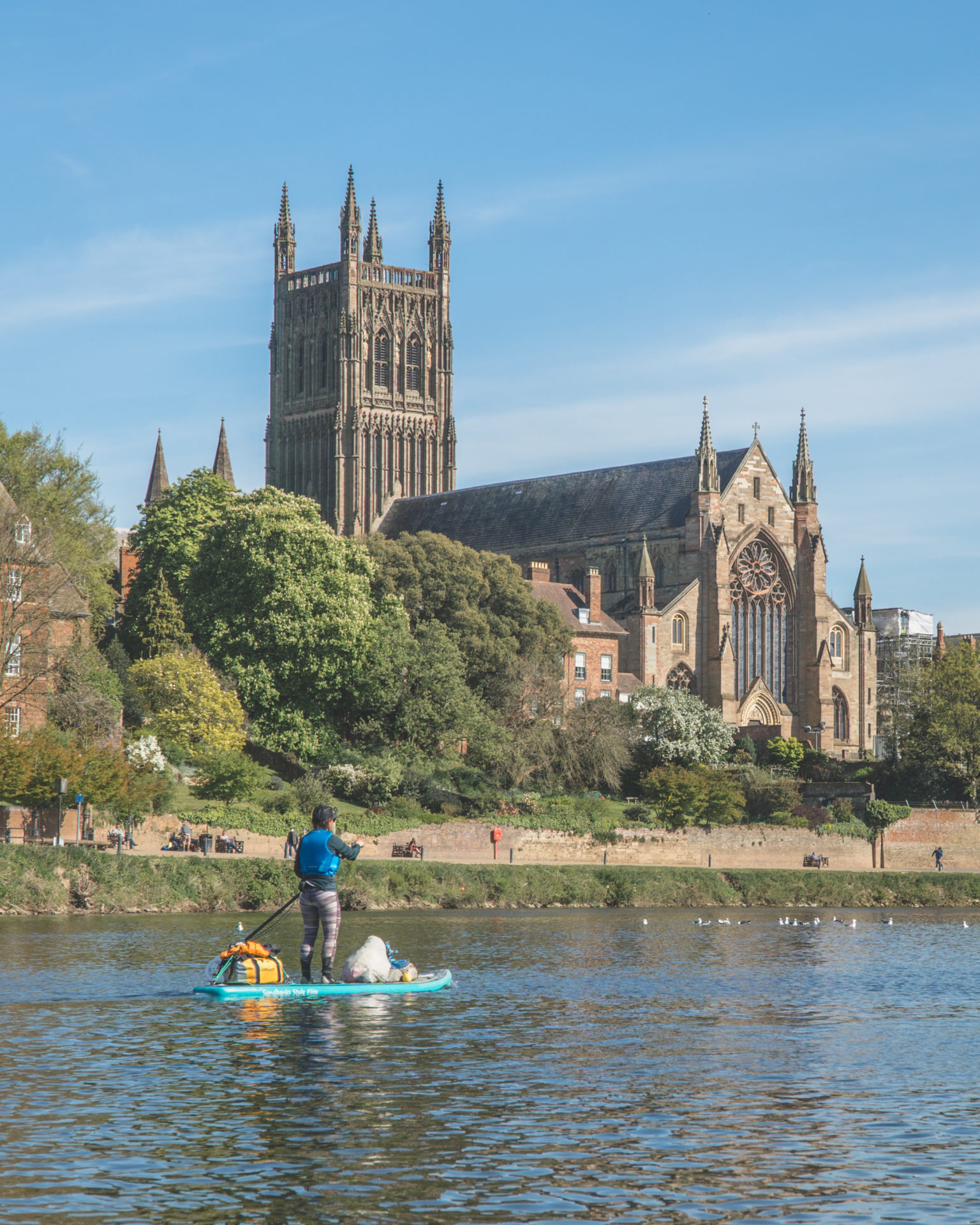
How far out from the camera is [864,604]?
388ft

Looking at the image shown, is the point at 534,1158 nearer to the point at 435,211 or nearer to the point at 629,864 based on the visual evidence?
the point at 629,864

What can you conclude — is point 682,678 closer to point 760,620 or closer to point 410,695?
point 760,620

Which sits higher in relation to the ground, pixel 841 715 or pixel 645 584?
pixel 645 584

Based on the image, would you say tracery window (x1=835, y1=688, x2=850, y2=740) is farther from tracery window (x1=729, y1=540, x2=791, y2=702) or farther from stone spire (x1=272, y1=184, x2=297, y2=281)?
stone spire (x1=272, y1=184, x2=297, y2=281)

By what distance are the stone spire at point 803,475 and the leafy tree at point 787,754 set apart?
69.4 ft

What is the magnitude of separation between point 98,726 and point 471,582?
22.7 m

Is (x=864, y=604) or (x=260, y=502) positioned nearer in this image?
(x=260, y=502)

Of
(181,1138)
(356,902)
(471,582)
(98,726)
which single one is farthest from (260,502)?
(181,1138)

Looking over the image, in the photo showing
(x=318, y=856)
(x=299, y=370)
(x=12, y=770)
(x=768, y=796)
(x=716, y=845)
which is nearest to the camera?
(x=318, y=856)

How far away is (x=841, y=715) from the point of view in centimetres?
11375

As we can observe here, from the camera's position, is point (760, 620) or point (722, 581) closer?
point (722, 581)

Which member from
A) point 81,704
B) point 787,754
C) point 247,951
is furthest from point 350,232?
point 247,951

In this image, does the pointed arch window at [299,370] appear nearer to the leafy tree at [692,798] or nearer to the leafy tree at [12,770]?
the leafy tree at [692,798]

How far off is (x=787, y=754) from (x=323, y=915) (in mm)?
72909
